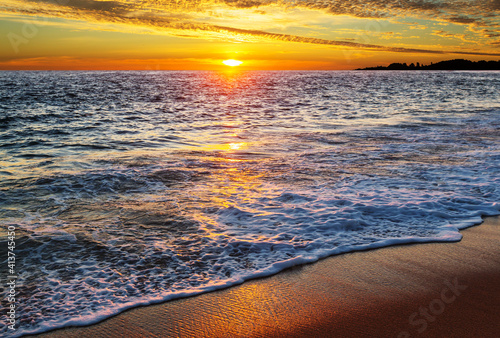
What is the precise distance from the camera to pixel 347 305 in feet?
11.2

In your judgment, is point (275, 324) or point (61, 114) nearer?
point (275, 324)

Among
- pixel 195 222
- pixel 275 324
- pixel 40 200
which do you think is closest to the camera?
pixel 275 324

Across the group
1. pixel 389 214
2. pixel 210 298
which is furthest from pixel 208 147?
pixel 210 298

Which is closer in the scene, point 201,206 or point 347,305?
point 347,305

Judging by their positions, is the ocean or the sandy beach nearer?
the sandy beach

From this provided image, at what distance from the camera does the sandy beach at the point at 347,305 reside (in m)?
3.06

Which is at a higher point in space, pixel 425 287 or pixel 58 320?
pixel 425 287

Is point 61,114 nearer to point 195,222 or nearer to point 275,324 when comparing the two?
point 195,222

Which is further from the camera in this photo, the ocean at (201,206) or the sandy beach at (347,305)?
the ocean at (201,206)

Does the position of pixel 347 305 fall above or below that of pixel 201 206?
above

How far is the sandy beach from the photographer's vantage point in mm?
3057

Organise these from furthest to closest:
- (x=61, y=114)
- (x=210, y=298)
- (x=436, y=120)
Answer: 1. (x=61, y=114)
2. (x=436, y=120)
3. (x=210, y=298)

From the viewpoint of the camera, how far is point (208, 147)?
1120cm

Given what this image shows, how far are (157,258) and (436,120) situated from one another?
55.2ft
